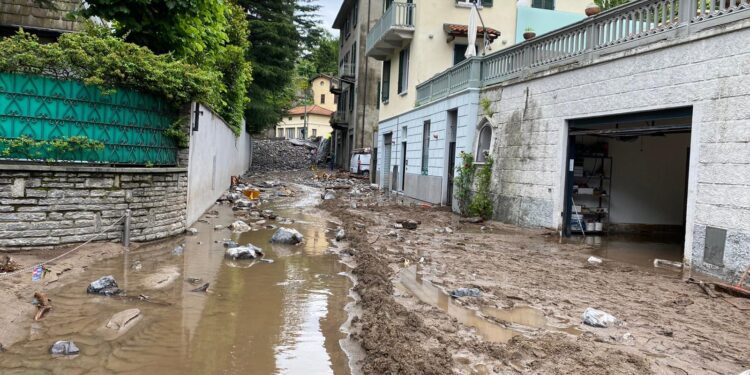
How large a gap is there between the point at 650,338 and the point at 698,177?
411 centimetres

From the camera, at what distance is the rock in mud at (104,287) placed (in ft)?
19.7

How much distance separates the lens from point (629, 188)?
1310 cm

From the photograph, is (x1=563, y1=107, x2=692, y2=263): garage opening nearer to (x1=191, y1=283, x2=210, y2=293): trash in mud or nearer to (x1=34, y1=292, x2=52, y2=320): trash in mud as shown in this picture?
(x1=191, y1=283, x2=210, y2=293): trash in mud

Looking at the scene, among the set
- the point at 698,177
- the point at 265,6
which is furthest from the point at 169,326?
the point at 265,6

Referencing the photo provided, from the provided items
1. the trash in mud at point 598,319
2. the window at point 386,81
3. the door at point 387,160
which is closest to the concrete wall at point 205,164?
the trash in mud at point 598,319

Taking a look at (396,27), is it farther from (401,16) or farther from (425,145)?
(425,145)

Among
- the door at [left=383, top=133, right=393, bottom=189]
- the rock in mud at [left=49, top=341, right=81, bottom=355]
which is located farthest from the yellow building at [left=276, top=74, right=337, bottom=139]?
the rock in mud at [left=49, top=341, right=81, bottom=355]

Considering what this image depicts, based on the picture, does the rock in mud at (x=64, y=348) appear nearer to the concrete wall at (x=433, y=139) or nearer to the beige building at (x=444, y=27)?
the concrete wall at (x=433, y=139)

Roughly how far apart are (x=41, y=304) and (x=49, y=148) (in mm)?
3200

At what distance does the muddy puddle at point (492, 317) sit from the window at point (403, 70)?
17847mm

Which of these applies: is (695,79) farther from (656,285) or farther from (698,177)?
(656,285)

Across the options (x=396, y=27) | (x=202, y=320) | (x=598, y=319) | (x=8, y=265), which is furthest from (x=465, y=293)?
(x=396, y=27)

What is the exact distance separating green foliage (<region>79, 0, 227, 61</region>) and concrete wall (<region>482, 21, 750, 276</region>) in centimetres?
768

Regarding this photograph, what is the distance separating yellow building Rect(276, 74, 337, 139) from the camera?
253ft
